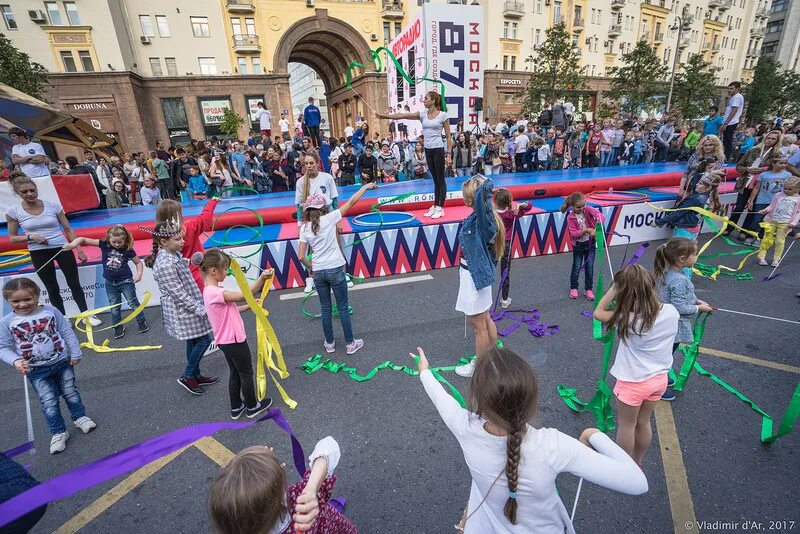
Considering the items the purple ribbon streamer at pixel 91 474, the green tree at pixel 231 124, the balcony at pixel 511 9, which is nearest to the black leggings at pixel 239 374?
the purple ribbon streamer at pixel 91 474


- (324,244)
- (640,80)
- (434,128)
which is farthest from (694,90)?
(324,244)

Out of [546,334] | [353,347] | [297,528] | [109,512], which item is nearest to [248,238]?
[353,347]

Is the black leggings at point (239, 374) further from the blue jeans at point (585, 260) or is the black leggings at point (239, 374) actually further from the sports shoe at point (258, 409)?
the blue jeans at point (585, 260)

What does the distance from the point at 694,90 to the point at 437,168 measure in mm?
34030

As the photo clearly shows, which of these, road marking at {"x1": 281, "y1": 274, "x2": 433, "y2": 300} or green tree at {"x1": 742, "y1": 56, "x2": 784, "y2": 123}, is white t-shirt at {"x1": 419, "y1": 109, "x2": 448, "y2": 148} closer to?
road marking at {"x1": 281, "y1": 274, "x2": 433, "y2": 300}

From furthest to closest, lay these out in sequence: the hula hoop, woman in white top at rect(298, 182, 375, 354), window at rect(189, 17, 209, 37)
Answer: window at rect(189, 17, 209, 37)
the hula hoop
woman in white top at rect(298, 182, 375, 354)

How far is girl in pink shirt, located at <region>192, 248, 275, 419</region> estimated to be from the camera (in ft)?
10.1

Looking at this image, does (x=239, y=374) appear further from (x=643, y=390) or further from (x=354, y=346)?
(x=643, y=390)

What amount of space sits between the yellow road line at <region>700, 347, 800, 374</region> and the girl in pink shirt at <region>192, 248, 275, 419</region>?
4.71 meters

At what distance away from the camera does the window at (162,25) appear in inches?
1135

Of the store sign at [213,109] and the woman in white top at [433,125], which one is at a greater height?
the store sign at [213,109]

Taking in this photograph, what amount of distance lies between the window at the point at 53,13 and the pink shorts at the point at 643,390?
3782 cm

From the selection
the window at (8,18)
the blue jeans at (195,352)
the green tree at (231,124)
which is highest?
the window at (8,18)

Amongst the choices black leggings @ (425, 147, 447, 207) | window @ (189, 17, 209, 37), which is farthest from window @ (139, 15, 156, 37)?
black leggings @ (425, 147, 447, 207)
